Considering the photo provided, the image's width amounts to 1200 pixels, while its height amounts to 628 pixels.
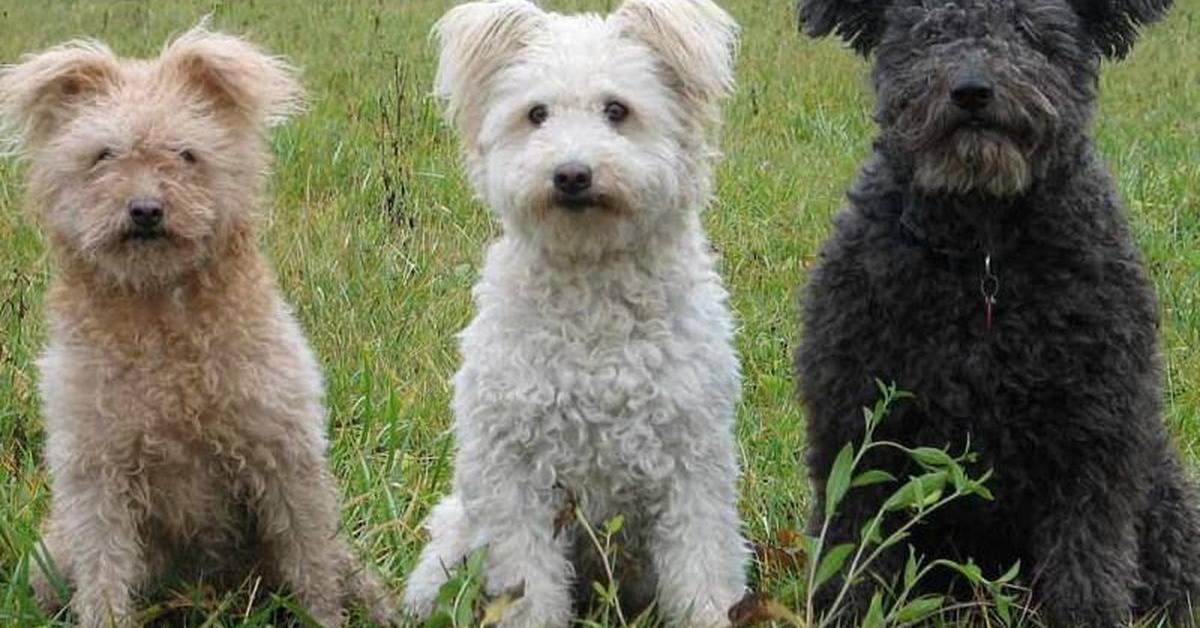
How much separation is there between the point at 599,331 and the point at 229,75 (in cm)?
106

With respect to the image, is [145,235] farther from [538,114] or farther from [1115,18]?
[1115,18]

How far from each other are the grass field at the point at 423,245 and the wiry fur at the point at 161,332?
256 mm

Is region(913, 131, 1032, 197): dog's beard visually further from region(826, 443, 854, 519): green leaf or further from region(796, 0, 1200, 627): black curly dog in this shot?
region(826, 443, 854, 519): green leaf

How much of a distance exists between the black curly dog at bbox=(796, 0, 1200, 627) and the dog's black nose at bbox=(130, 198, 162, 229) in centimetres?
152

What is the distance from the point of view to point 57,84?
4277 mm

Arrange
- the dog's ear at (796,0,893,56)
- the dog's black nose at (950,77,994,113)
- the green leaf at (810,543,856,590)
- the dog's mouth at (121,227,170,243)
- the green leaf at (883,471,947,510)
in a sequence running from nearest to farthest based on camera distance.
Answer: the green leaf at (810,543,856,590), the green leaf at (883,471,947,510), the dog's black nose at (950,77,994,113), the dog's mouth at (121,227,170,243), the dog's ear at (796,0,893,56)

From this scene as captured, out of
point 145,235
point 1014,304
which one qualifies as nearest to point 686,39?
point 1014,304

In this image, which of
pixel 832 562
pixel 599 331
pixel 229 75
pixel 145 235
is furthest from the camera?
pixel 229 75

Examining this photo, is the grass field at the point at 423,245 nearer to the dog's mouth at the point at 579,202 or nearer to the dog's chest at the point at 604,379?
the dog's chest at the point at 604,379

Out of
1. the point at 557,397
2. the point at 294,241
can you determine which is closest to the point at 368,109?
the point at 294,241

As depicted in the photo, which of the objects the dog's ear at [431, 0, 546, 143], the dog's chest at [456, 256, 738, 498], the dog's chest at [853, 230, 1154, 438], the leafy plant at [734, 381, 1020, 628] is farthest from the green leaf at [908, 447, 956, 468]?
the dog's ear at [431, 0, 546, 143]

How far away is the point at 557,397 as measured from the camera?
163 inches

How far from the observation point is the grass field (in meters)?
5.18

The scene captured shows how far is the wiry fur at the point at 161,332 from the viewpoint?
4.18m
